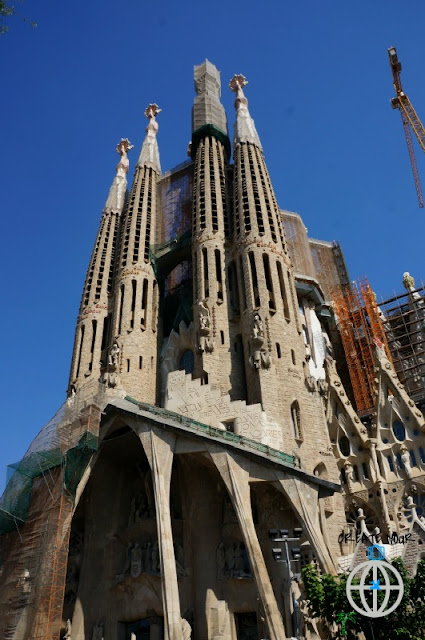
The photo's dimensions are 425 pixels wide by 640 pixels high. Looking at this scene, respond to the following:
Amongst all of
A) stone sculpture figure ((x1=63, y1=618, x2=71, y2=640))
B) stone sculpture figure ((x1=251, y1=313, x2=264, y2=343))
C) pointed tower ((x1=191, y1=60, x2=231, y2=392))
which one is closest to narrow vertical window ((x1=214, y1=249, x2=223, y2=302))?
pointed tower ((x1=191, y1=60, x2=231, y2=392))

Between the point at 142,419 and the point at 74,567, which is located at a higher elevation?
the point at 142,419

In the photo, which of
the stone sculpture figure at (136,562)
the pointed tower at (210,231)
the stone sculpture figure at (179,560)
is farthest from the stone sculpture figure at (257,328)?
the stone sculpture figure at (136,562)

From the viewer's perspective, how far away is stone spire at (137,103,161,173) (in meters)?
40.1

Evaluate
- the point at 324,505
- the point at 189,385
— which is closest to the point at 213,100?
the point at 189,385

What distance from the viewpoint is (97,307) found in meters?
31.9

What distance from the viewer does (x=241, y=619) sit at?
61.3 ft

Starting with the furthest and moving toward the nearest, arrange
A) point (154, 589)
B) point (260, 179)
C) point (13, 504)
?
point (260, 179) < point (13, 504) < point (154, 589)

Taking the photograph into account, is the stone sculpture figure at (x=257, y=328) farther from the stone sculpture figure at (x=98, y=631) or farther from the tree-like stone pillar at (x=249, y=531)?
the stone sculpture figure at (x=98, y=631)

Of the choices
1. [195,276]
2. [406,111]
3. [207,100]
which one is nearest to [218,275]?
[195,276]

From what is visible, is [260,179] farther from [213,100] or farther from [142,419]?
[142,419]

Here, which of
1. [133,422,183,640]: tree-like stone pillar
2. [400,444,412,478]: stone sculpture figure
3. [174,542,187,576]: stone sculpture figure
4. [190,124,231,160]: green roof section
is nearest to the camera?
[133,422,183,640]: tree-like stone pillar

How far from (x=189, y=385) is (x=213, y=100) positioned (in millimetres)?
24756

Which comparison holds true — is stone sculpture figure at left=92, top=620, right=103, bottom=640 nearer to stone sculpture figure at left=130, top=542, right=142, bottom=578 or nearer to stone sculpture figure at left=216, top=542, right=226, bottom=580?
stone sculpture figure at left=130, top=542, right=142, bottom=578

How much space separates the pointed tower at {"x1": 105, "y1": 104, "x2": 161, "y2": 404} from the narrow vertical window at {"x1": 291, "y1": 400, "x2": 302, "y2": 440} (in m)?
8.43
